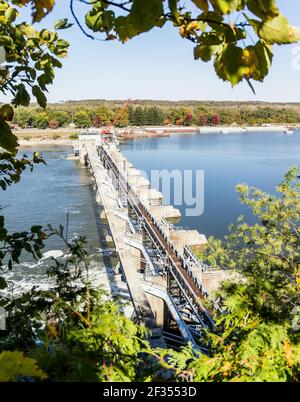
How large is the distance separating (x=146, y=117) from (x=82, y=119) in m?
19.6

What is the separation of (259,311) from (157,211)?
18.7 m

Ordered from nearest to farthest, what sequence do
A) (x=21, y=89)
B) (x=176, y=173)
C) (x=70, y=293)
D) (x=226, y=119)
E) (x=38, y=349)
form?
(x=38, y=349)
(x=21, y=89)
(x=70, y=293)
(x=176, y=173)
(x=226, y=119)

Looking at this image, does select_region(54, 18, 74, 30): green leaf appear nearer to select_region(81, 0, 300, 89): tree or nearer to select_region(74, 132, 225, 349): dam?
select_region(81, 0, 300, 89): tree

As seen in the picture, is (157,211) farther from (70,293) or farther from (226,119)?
(226,119)

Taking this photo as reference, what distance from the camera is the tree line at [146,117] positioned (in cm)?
A: 7606

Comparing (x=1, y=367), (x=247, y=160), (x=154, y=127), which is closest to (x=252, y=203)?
(x=1, y=367)

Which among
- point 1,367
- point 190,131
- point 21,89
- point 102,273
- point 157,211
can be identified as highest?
point 190,131

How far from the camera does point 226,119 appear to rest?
3873 inches

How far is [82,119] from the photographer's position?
76562 millimetres

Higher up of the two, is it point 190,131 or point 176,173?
point 190,131

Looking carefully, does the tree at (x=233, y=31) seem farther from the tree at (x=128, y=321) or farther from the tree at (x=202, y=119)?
the tree at (x=202, y=119)

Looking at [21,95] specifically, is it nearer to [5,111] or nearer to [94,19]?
[5,111]

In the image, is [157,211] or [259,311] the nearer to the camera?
[259,311]

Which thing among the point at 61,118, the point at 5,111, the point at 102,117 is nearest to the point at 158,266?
the point at 5,111
